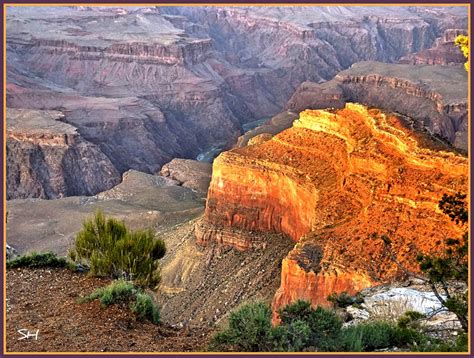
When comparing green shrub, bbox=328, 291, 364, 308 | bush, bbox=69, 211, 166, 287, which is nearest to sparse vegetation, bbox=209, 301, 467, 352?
green shrub, bbox=328, 291, 364, 308

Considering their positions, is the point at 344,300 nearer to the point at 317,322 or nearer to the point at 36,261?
the point at 317,322

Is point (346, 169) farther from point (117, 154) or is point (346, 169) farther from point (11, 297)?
point (117, 154)

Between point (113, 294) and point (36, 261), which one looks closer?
point (113, 294)

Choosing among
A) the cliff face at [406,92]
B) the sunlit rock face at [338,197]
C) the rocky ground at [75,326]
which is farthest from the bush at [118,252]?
the cliff face at [406,92]

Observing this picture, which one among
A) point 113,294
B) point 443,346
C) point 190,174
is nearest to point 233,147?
point 190,174

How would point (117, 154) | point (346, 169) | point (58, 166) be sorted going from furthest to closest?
point (117, 154) < point (58, 166) < point (346, 169)

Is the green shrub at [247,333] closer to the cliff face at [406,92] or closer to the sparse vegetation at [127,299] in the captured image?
the sparse vegetation at [127,299]

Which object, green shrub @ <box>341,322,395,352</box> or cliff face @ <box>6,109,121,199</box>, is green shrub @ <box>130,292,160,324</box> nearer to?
green shrub @ <box>341,322,395,352</box>

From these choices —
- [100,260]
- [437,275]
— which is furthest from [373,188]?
[437,275]
